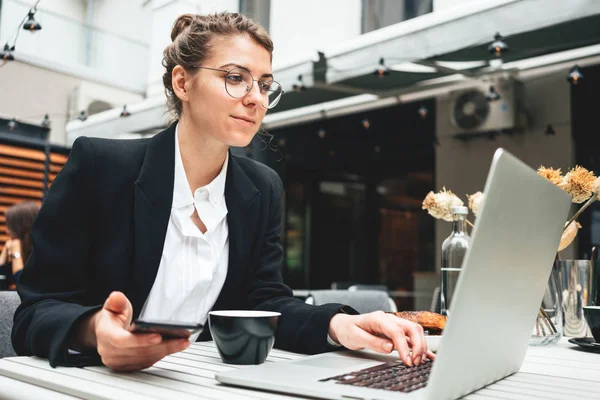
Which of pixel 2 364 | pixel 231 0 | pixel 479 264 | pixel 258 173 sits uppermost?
pixel 231 0

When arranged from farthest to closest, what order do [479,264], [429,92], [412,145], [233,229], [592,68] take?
[412,145] → [429,92] → [592,68] → [233,229] → [479,264]

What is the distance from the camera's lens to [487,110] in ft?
19.1

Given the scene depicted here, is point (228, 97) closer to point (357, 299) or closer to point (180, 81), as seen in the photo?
point (180, 81)

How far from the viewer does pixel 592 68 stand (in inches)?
207

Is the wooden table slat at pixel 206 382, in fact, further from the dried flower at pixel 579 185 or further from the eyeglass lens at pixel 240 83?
the dried flower at pixel 579 185

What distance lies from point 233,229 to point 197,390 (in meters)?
0.60

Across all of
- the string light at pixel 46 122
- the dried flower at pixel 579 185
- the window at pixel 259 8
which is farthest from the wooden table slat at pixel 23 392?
the window at pixel 259 8

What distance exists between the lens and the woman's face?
121 cm

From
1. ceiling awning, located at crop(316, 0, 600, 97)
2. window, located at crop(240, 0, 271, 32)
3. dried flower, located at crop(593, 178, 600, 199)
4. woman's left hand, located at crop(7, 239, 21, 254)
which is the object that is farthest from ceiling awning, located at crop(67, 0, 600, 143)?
dried flower, located at crop(593, 178, 600, 199)

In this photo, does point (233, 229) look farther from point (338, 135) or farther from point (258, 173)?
point (338, 135)

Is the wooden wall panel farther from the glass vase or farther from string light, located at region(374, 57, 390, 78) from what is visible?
the glass vase

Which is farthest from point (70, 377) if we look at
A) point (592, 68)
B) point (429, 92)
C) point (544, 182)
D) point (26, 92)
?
point (26, 92)

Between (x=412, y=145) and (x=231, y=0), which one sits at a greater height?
(x=231, y=0)

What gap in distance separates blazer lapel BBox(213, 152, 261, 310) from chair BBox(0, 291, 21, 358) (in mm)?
479
